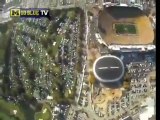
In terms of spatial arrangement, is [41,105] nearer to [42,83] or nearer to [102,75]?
[42,83]

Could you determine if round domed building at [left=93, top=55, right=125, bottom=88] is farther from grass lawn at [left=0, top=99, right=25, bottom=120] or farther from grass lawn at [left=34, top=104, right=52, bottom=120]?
grass lawn at [left=0, top=99, right=25, bottom=120]

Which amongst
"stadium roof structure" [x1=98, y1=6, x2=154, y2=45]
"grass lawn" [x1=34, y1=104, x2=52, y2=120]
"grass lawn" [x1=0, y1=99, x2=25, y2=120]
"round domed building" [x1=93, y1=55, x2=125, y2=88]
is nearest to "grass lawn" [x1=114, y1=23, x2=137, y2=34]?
"stadium roof structure" [x1=98, y1=6, x2=154, y2=45]

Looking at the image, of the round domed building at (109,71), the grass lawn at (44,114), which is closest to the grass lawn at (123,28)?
the round domed building at (109,71)

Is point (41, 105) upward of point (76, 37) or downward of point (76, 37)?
downward

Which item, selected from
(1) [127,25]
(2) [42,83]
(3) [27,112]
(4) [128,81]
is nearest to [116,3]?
(1) [127,25]

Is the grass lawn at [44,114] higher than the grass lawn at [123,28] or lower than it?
lower

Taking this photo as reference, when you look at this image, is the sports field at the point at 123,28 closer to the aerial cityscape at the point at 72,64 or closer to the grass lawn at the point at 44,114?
the aerial cityscape at the point at 72,64

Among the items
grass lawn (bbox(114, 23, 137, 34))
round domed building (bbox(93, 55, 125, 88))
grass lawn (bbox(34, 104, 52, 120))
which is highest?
grass lawn (bbox(114, 23, 137, 34))
